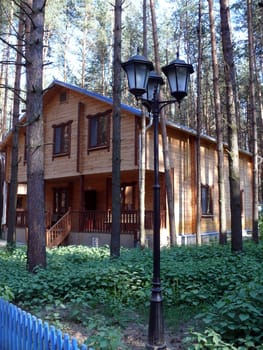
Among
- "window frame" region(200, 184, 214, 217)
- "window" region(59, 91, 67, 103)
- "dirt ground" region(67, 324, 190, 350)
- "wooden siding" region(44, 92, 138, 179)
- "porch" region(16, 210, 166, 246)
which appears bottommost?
"dirt ground" region(67, 324, 190, 350)

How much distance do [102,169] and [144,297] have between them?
1048 cm

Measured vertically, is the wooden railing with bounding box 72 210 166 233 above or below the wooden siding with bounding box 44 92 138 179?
below

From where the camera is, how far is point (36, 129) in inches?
302

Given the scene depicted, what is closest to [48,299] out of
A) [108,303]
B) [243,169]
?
[108,303]

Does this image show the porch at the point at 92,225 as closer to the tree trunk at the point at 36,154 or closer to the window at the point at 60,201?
the window at the point at 60,201

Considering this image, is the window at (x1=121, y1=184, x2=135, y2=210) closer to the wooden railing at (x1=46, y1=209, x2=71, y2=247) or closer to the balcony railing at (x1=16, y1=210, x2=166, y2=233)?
the balcony railing at (x1=16, y1=210, x2=166, y2=233)

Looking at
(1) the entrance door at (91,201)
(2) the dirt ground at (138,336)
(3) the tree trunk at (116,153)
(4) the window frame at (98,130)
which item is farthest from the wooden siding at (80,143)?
(2) the dirt ground at (138,336)

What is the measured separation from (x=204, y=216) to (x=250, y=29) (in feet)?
28.8

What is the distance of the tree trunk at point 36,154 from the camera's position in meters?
7.46

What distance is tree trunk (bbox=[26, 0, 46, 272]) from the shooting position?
7465 millimetres

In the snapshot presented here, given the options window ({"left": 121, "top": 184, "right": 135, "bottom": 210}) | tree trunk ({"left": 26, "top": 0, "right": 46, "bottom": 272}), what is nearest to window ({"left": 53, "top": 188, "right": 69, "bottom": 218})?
window ({"left": 121, "top": 184, "right": 135, "bottom": 210})

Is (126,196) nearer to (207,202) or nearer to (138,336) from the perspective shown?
(207,202)

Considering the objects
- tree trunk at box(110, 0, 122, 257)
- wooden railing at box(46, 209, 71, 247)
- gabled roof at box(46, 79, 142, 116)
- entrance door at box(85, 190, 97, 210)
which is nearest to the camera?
tree trunk at box(110, 0, 122, 257)

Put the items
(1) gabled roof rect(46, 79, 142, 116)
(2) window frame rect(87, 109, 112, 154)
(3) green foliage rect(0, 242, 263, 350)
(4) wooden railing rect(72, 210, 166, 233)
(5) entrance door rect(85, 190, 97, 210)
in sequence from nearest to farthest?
(3) green foliage rect(0, 242, 263, 350) < (1) gabled roof rect(46, 79, 142, 116) < (4) wooden railing rect(72, 210, 166, 233) < (2) window frame rect(87, 109, 112, 154) < (5) entrance door rect(85, 190, 97, 210)
